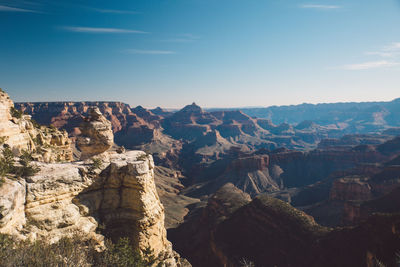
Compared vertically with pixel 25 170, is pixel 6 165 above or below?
above

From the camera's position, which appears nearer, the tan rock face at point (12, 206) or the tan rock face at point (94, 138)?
the tan rock face at point (12, 206)

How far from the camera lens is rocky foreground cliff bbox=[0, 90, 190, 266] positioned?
1450 cm

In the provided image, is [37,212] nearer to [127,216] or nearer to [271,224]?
[127,216]

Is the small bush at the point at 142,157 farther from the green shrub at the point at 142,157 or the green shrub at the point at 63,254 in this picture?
the green shrub at the point at 63,254

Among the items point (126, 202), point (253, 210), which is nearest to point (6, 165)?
point (126, 202)

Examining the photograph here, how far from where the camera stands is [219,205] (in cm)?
6756

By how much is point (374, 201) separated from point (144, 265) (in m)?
69.7

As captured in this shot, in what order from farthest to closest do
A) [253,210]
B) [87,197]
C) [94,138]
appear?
[253,210] < [94,138] < [87,197]

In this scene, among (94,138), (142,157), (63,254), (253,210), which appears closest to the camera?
(63,254)

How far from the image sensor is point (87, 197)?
739 inches

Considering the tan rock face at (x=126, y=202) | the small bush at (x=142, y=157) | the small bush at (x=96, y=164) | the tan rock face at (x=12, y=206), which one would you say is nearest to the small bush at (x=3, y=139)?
the small bush at (x=96, y=164)

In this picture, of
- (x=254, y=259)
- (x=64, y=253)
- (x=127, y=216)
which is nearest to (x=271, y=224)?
(x=254, y=259)

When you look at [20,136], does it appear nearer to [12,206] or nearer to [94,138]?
[94,138]

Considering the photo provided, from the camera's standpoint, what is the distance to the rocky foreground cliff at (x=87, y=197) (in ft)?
47.6
